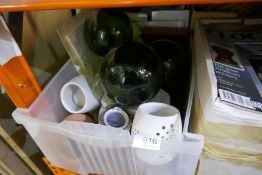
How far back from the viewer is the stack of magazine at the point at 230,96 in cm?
38

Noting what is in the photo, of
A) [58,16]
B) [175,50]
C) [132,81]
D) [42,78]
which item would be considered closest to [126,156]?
[132,81]

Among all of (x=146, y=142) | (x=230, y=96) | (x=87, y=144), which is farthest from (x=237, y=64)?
(x=87, y=144)

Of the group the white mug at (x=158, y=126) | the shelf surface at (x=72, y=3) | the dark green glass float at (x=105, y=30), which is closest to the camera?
the shelf surface at (x=72, y=3)

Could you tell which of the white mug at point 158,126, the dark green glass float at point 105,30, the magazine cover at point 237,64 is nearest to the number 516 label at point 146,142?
the white mug at point 158,126

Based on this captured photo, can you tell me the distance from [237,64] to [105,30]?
0.96 feet

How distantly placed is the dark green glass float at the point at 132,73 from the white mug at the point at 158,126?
0.04 m

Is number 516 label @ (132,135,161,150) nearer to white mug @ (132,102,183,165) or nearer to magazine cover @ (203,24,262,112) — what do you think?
white mug @ (132,102,183,165)

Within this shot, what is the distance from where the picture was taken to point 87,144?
0.49 m

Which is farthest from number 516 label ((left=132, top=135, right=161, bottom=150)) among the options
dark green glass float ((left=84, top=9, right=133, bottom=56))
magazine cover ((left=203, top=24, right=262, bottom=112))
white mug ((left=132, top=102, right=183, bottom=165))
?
dark green glass float ((left=84, top=9, right=133, bottom=56))

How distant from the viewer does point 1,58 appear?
427 mm

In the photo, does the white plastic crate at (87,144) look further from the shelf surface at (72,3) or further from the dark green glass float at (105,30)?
the shelf surface at (72,3)

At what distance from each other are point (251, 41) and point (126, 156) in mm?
384

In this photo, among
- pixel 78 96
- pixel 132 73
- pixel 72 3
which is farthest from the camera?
pixel 78 96

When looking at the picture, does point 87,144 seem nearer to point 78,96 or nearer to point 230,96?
point 78,96
